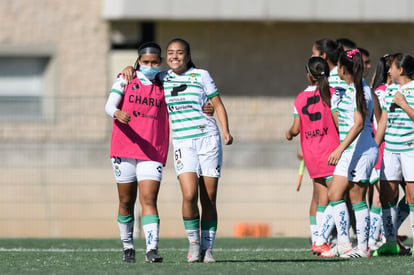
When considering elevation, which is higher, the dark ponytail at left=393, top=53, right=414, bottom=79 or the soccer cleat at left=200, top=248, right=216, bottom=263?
the dark ponytail at left=393, top=53, right=414, bottom=79

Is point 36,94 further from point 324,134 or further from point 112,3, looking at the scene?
point 324,134

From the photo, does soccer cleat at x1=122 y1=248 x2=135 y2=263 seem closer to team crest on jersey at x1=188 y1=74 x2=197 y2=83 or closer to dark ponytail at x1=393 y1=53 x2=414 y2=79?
team crest on jersey at x1=188 y1=74 x2=197 y2=83

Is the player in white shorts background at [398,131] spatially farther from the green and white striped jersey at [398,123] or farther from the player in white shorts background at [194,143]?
the player in white shorts background at [194,143]

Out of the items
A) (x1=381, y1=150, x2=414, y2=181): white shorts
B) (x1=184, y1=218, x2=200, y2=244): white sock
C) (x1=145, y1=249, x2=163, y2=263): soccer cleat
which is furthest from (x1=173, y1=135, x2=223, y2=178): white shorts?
(x1=381, y1=150, x2=414, y2=181): white shorts

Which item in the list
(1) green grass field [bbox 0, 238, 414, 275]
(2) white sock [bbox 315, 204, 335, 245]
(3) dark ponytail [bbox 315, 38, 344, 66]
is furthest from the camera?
(3) dark ponytail [bbox 315, 38, 344, 66]

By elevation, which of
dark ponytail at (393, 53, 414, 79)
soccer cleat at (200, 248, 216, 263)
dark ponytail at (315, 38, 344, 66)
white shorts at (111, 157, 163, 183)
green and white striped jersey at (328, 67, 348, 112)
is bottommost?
soccer cleat at (200, 248, 216, 263)

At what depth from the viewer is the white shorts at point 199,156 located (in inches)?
372

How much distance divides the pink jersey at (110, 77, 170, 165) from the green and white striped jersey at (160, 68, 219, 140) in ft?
0.42

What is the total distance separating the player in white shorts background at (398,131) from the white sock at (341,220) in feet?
3.14

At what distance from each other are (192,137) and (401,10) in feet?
43.0

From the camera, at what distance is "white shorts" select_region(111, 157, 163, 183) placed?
31.3 feet

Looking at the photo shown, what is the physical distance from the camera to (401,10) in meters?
21.6

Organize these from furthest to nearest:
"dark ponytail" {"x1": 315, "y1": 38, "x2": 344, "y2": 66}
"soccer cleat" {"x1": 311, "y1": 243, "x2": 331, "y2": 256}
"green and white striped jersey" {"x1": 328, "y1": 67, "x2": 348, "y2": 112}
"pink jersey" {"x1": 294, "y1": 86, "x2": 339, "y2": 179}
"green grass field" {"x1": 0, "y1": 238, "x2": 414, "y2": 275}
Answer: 1. "dark ponytail" {"x1": 315, "y1": 38, "x2": 344, "y2": 66}
2. "pink jersey" {"x1": 294, "y1": 86, "x2": 339, "y2": 179}
3. "soccer cleat" {"x1": 311, "y1": 243, "x2": 331, "y2": 256}
4. "green and white striped jersey" {"x1": 328, "y1": 67, "x2": 348, "y2": 112}
5. "green grass field" {"x1": 0, "y1": 238, "x2": 414, "y2": 275}

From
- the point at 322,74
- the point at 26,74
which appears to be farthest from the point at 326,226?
the point at 26,74
